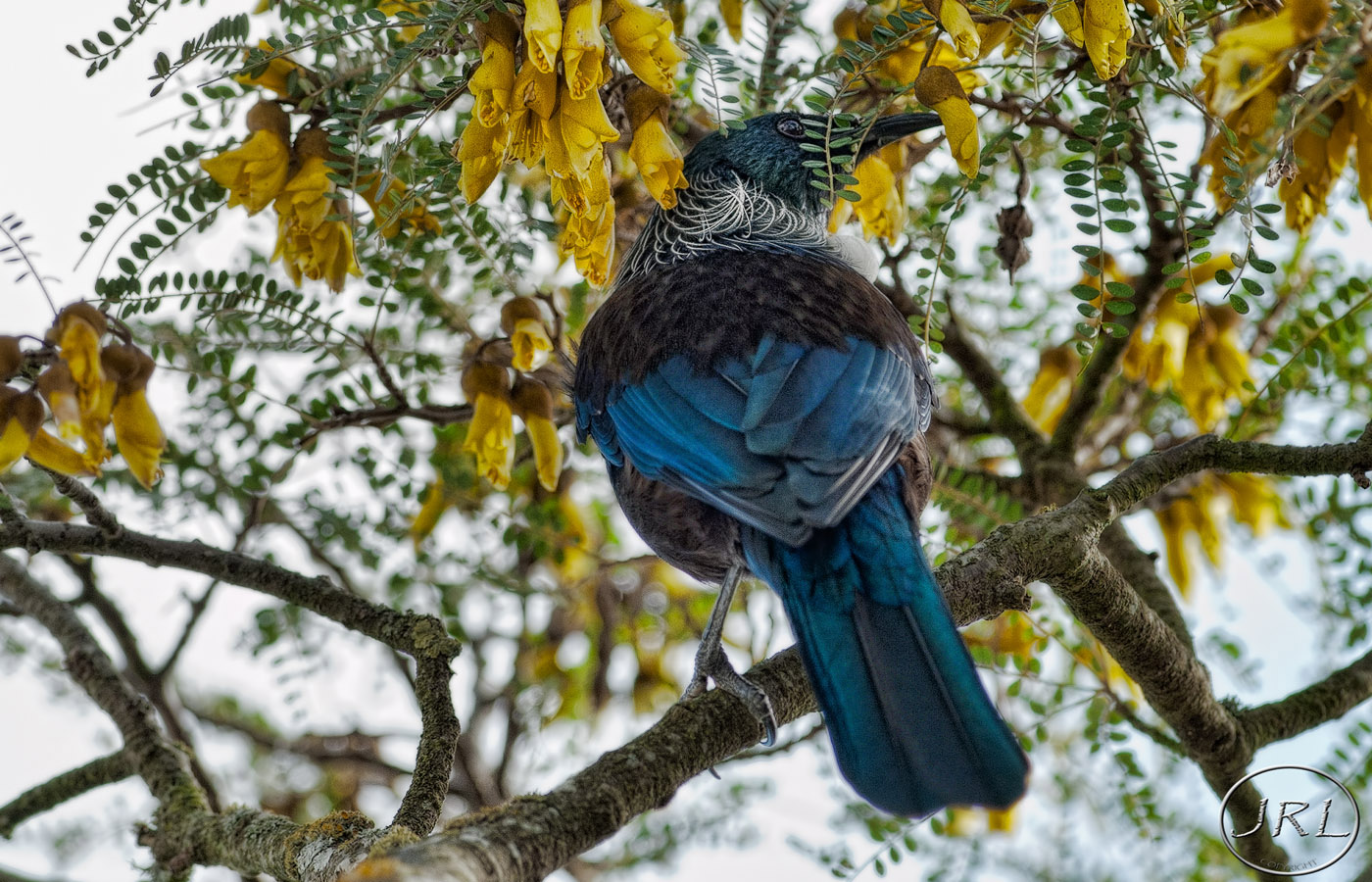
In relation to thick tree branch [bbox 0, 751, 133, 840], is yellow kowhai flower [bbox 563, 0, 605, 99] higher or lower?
higher

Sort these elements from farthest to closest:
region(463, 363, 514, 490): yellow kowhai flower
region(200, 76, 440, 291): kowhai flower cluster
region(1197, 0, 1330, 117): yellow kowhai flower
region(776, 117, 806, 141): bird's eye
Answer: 1. region(776, 117, 806, 141): bird's eye
2. region(463, 363, 514, 490): yellow kowhai flower
3. region(200, 76, 440, 291): kowhai flower cluster
4. region(1197, 0, 1330, 117): yellow kowhai flower

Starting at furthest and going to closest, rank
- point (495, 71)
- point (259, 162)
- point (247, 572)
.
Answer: point (247, 572) < point (259, 162) < point (495, 71)

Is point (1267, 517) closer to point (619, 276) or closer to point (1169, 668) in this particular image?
point (1169, 668)

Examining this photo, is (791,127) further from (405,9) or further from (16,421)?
(16,421)

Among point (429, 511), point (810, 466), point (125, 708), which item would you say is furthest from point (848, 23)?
point (125, 708)

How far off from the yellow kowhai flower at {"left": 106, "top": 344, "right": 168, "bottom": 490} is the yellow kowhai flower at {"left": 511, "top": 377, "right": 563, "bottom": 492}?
52 centimetres

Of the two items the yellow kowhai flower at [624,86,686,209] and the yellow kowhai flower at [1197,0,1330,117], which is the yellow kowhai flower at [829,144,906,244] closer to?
the yellow kowhai flower at [624,86,686,209]

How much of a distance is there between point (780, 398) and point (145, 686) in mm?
1445

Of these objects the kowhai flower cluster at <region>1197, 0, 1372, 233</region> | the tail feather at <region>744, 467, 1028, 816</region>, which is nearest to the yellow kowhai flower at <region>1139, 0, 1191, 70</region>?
the kowhai flower cluster at <region>1197, 0, 1372, 233</region>

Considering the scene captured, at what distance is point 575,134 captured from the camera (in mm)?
1429

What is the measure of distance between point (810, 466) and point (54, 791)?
140cm

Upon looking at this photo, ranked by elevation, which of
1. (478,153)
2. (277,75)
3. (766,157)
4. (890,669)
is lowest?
(890,669)

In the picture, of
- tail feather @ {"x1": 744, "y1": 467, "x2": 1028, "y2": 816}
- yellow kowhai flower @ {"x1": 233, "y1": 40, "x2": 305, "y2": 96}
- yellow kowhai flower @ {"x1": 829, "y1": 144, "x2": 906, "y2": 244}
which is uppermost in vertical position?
yellow kowhai flower @ {"x1": 233, "y1": 40, "x2": 305, "y2": 96}

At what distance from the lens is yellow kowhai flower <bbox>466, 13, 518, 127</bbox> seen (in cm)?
138
